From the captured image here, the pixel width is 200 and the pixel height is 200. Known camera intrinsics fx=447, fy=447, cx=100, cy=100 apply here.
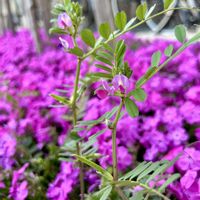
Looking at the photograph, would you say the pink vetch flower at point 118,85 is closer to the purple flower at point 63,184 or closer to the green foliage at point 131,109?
the green foliage at point 131,109

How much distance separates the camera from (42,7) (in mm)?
4059

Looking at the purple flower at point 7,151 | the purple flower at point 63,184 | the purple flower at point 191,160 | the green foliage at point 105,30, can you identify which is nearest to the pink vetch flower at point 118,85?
the green foliage at point 105,30

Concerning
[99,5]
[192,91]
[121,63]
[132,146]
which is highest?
[99,5]

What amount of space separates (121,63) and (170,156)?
19.2 inches

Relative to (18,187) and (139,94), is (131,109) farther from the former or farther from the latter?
(18,187)

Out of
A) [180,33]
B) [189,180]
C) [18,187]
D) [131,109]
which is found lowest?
[18,187]

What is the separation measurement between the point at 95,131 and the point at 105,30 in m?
0.72

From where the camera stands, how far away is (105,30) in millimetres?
878

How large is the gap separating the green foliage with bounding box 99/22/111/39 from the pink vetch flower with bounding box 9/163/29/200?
2.12ft

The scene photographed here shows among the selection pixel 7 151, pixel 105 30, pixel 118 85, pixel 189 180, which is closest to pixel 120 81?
pixel 118 85

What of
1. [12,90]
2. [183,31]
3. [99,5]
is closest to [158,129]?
[183,31]

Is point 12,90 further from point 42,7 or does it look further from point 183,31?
point 42,7

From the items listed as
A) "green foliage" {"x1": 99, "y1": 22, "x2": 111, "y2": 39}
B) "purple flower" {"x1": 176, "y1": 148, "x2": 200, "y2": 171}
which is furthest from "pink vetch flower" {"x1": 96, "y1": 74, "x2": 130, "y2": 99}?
"purple flower" {"x1": 176, "y1": 148, "x2": 200, "y2": 171}

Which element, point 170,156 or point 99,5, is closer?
point 170,156
